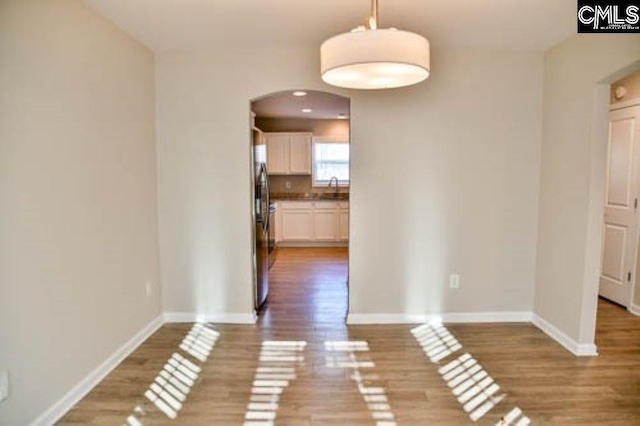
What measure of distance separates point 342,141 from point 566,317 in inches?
211

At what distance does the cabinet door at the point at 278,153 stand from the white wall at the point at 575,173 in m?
4.98

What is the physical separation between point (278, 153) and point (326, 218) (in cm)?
158

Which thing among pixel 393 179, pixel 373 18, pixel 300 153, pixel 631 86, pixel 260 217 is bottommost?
pixel 260 217

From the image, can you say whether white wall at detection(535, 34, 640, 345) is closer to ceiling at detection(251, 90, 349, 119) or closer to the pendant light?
the pendant light

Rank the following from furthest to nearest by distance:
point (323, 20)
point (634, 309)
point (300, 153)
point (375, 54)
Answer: point (300, 153) < point (634, 309) < point (323, 20) < point (375, 54)

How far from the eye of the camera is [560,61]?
325 centimetres

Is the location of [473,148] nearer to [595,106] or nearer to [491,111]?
[491,111]

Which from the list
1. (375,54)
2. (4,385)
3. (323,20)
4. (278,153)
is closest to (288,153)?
(278,153)

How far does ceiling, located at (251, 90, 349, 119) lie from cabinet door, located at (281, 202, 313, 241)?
1640mm

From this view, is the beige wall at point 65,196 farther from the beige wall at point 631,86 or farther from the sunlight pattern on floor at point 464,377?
the beige wall at point 631,86

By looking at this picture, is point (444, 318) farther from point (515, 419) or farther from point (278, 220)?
point (278, 220)

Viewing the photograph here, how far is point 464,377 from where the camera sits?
106 inches

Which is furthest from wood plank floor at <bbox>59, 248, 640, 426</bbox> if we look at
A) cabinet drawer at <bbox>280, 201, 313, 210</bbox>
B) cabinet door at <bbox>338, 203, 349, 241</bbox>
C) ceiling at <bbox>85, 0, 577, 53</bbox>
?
cabinet drawer at <bbox>280, 201, 313, 210</bbox>

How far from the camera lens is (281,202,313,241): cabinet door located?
24.1 feet
